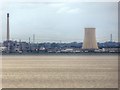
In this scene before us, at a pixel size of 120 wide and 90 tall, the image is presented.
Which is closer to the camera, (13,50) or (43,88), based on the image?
(43,88)

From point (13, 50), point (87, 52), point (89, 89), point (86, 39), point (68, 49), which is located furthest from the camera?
point (68, 49)

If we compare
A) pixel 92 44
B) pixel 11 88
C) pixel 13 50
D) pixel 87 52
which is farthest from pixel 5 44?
pixel 11 88

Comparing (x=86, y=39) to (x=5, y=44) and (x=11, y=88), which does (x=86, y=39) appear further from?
(x=11, y=88)

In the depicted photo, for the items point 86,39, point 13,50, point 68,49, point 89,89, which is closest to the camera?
point 89,89

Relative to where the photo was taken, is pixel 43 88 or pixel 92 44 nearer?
pixel 43 88

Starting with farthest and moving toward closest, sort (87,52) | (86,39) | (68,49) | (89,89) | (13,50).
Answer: (68,49), (13,50), (87,52), (86,39), (89,89)

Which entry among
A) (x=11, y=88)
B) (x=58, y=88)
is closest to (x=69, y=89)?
(x=58, y=88)

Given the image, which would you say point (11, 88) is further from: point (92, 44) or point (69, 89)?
point (92, 44)

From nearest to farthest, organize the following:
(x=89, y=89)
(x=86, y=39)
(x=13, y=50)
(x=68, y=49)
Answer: (x=89, y=89)
(x=86, y=39)
(x=13, y=50)
(x=68, y=49)
